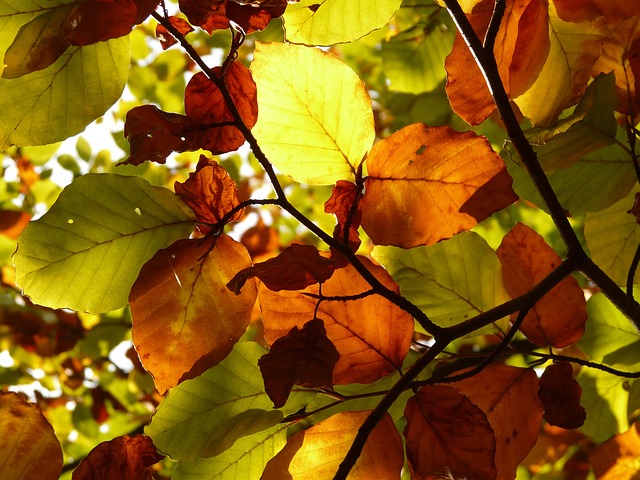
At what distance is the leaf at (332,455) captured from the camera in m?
0.57

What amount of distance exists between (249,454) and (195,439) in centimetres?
7

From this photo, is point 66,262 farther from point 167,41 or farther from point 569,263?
point 569,263

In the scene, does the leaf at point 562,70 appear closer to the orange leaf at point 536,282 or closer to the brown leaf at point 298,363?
the orange leaf at point 536,282

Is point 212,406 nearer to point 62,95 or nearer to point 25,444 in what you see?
point 25,444

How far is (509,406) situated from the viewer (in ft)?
2.20

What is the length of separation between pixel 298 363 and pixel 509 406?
28cm

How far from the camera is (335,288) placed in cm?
61

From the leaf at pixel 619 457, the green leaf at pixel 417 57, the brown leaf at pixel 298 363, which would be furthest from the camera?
the green leaf at pixel 417 57

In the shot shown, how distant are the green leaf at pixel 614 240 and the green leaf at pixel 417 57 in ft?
2.46

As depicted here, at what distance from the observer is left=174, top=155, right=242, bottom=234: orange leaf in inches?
23.0

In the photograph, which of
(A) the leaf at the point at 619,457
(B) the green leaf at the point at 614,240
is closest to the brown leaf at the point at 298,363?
(B) the green leaf at the point at 614,240

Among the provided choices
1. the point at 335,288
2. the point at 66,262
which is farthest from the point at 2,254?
the point at 335,288

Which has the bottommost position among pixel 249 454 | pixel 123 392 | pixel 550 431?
pixel 123 392

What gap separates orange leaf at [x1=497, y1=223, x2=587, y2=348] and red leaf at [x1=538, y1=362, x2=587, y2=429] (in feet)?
0.37
